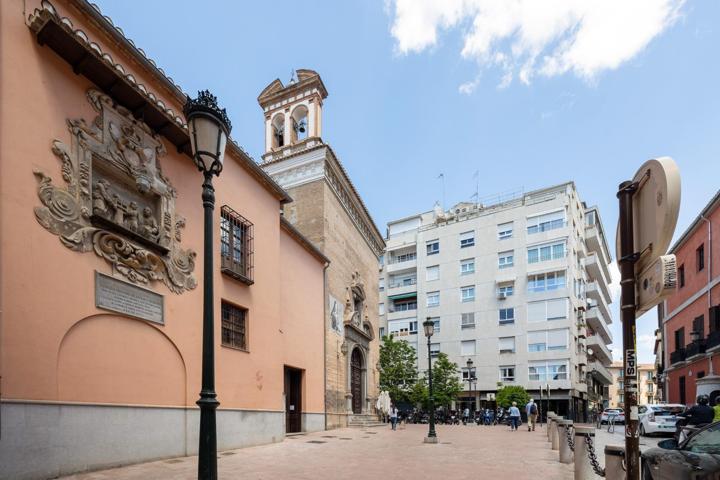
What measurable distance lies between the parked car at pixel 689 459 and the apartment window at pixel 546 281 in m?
37.9

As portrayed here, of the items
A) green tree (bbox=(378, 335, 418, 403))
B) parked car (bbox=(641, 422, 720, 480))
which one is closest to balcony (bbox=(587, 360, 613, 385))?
green tree (bbox=(378, 335, 418, 403))

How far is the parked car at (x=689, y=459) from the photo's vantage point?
13.2 ft

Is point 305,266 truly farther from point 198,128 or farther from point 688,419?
point 198,128

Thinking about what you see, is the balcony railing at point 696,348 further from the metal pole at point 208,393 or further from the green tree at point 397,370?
the metal pole at point 208,393

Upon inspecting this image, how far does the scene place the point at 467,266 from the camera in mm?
47906

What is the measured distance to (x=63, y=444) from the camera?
676 cm

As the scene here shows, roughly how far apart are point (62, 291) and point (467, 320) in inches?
1685

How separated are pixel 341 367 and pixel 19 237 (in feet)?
54.0

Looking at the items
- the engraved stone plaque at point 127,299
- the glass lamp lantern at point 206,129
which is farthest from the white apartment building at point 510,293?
the glass lamp lantern at point 206,129

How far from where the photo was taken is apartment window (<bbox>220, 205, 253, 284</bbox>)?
1197 cm

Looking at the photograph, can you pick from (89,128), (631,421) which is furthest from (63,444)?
(631,421)

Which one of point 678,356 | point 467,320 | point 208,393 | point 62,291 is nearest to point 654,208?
point 208,393

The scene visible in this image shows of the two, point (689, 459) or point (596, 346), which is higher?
point (689, 459)

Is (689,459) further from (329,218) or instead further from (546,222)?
(546,222)
